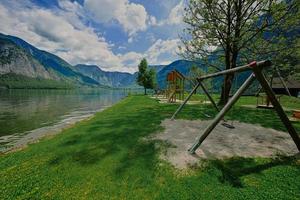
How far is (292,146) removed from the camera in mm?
6859

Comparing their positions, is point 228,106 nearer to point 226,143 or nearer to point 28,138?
point 226,143

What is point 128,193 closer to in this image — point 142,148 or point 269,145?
point 142,148

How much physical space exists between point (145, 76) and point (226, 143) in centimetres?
5317

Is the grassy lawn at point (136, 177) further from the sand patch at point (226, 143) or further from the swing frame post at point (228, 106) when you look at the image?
the swing frame post at point (228, 106)

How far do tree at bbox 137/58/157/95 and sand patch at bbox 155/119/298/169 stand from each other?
4997 cm

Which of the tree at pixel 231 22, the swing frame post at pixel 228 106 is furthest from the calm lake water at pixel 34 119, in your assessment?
the tree at pixel 231 22

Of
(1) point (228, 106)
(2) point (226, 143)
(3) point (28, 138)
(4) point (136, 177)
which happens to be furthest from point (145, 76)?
(4) point (136, 177)

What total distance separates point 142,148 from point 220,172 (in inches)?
121

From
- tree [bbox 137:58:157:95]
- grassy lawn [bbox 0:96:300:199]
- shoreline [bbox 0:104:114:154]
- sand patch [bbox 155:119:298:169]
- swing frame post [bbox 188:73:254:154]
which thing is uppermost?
tree [bbox 137:58:157:95]

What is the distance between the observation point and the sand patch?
6.20 m

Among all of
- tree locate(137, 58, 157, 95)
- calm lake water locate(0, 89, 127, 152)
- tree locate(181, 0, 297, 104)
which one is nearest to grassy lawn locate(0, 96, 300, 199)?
calm lake water locate(0, 89, 127, 152)

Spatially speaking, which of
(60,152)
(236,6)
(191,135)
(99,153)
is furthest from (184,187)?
(236,6)

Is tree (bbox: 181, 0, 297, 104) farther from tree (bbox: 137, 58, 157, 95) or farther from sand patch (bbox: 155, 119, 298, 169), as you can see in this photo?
tree (bbox: 137, 58, 157, 95)

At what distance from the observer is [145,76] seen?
2339 inches
